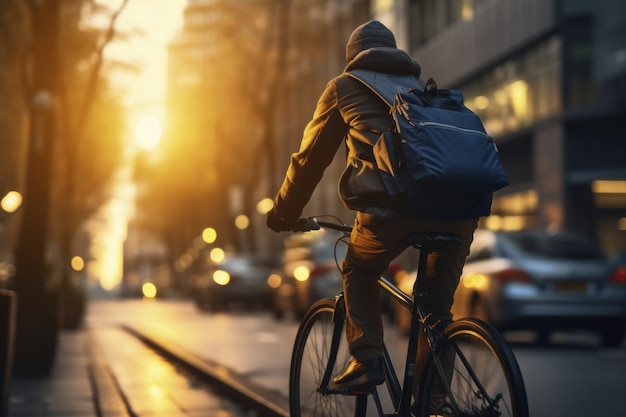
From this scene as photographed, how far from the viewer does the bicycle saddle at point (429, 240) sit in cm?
482

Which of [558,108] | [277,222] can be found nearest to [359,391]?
[277,222]

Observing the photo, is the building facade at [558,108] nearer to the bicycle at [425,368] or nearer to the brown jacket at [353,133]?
the bicycle at [425,368]

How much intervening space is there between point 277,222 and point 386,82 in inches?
34.8

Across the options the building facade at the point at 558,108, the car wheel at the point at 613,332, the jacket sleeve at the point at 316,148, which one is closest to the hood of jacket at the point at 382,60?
the jacket sleeve at the point at 316,148

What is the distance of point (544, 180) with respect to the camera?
31750 millimetres

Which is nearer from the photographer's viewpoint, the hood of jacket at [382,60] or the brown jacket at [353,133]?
the brown jacket at [353,133]

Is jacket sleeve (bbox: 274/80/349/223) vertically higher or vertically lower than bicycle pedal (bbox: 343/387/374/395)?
higher

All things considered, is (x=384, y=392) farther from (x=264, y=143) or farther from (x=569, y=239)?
(x=264, y=143)

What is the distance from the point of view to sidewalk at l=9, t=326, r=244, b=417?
8617 millimetres

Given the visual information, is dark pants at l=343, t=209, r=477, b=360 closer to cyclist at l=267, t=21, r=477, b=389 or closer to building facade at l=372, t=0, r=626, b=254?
cyclist at l=267, t=21, r=477, b=389

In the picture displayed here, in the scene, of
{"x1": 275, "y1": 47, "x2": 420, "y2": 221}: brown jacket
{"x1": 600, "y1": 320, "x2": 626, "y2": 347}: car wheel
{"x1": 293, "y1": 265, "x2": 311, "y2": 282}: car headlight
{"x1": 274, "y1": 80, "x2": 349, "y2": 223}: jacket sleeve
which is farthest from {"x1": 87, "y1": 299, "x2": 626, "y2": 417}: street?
{"x1": 275, "y1": 47, "x2": 420, "y2": 221}: brown jacket

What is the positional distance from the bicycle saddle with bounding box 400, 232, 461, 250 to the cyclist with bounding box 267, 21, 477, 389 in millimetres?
29

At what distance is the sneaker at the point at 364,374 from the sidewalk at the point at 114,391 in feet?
11.2

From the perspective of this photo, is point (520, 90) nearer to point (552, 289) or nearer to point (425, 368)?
point (552, 289)
